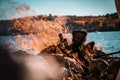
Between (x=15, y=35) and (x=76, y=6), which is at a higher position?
(x=76, y=6)

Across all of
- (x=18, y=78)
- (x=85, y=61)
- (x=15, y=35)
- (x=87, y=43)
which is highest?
(x=18, y=78)

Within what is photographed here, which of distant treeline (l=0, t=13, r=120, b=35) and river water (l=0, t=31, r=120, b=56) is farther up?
distant treeline (l=0, t=13, r=120, b=35)

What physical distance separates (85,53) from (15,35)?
1.62 metres

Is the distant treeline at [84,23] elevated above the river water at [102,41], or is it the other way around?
the distant treeline at [84,23]

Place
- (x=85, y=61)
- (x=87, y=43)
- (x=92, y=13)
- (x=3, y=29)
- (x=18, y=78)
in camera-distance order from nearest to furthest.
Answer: (x=18, y=78) < (x=3, y=29) < (x=85, y=61) < (x=87, y=43) < (x=92, y=13)

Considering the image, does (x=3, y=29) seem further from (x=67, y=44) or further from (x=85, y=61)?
(x=85, y=61)

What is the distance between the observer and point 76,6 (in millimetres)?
5512

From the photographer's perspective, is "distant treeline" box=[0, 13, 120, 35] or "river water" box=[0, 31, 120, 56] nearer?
"distant treeline" box=[0, 13, 120, 35]

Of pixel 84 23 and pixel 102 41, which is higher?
pixel 84 23

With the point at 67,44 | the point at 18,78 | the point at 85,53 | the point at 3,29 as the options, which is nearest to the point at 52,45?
the point at 67,44

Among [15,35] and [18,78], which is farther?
[15,35]

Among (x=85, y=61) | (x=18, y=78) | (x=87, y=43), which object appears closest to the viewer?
(x=18, y=78)

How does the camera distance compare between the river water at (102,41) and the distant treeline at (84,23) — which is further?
the river water at (102,41)

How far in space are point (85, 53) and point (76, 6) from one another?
125cm
